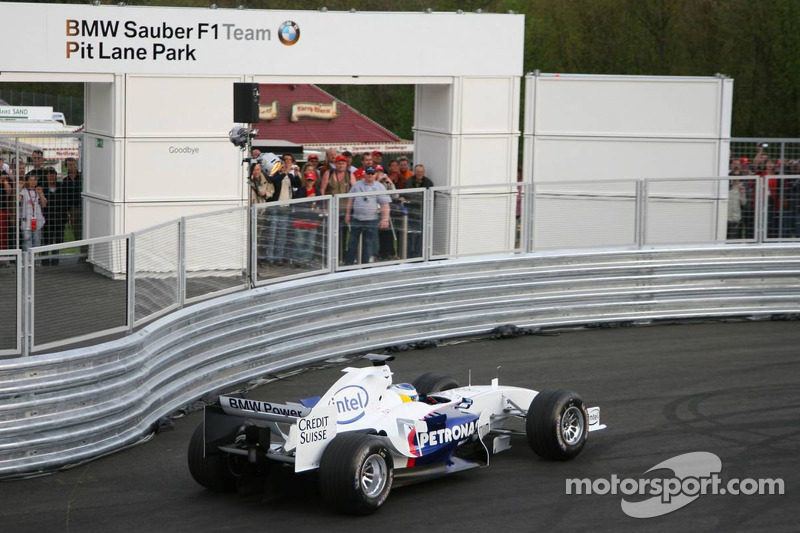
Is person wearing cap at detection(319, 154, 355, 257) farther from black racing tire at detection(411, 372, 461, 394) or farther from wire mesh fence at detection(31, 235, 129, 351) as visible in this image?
wire mesh fence at detection(31, 235, 129, 351)

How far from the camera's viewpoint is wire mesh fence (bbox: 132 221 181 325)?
10789 millimetres

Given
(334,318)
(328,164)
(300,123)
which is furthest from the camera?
(300,123)

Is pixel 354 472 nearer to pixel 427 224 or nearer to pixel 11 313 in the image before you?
pixel 11 313

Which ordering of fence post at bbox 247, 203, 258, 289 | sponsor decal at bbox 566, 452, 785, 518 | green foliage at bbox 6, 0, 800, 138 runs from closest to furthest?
sponsor decal at bbox 566, 452, 785, 518 < fence post at bbox 247, 203, 258, 289 < green foliage at bbox 6, 0, 800, 138

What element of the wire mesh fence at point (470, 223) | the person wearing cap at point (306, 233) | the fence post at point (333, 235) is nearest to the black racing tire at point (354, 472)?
the person wearing cap at point (306, 233)

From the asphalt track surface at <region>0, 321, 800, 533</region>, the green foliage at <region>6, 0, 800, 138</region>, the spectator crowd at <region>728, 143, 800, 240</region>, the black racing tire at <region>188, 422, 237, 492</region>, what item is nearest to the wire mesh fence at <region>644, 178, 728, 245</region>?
the spectator crowd at <region>728, 143, 800, 240</region>

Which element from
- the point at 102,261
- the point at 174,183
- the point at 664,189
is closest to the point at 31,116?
the point at 174,183

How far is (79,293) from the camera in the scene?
10.1m

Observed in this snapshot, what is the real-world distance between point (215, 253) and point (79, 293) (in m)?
2.28

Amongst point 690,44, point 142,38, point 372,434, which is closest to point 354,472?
point 372,434

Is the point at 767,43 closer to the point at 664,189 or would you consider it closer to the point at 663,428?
the point at 664,189

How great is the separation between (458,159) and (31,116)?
1684 cm

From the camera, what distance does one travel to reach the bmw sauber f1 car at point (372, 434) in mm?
8703

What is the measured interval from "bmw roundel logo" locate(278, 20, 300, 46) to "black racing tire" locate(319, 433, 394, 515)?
9865 millimetres
